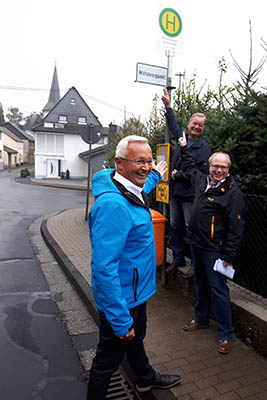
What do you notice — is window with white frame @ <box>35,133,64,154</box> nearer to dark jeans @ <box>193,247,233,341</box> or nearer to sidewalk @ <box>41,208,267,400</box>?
sidewalk @ <box>41,208,267,400</box>

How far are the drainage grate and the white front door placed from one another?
37.0 meters

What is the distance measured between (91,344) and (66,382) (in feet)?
2.11

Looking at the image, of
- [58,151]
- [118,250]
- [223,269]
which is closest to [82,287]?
[223,269]

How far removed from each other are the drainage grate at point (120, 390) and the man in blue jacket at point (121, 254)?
1.80ft

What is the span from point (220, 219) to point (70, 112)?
43826 mm

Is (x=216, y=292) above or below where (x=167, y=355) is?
above

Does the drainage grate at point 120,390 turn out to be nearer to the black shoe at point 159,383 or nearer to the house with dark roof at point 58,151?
the black shoe at point 159,383

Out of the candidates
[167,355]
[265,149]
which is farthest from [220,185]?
[167,355]

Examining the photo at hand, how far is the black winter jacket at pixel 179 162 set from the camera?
3.68m

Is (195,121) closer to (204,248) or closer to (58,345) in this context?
(204,248)

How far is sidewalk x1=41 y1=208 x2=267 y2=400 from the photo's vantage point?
251 cm

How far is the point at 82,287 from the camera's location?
4668 mm

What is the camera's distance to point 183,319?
364cm

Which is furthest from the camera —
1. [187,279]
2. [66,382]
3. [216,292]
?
[187,279]
